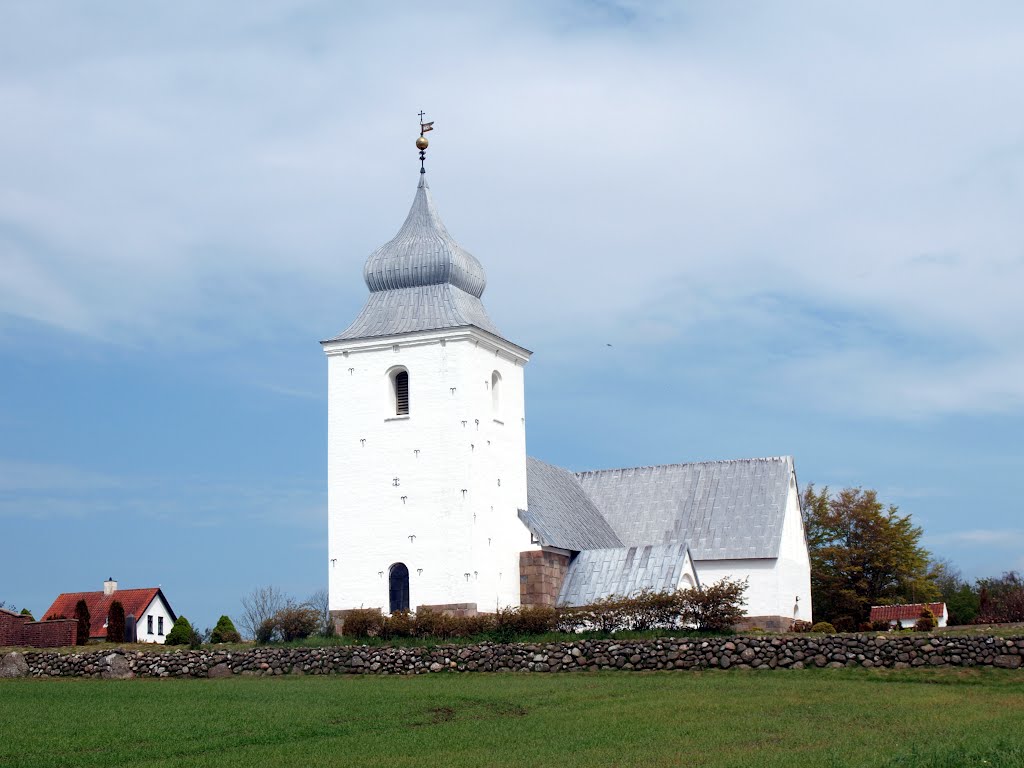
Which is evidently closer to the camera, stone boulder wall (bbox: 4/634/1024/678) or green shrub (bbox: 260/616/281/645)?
stone boulder wall (bbox: 4/634/1024/678)

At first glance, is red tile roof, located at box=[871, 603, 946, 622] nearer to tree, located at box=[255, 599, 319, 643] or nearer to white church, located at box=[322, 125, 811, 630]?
white church, located at box=[322, 125, 811, 630]

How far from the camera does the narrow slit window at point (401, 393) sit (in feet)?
127

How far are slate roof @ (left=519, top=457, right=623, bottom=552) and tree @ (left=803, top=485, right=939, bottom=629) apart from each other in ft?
34.6

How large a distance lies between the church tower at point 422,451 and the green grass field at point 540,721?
8.78 metres

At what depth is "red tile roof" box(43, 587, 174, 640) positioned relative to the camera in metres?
57.2

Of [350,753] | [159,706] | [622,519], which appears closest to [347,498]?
[622,519]

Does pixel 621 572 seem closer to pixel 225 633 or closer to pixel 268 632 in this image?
pixel 268 632

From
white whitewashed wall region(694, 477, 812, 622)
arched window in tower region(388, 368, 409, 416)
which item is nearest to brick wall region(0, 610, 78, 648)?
arched window in tower region(388, 368, 409, 416)

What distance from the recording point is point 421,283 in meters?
40.1

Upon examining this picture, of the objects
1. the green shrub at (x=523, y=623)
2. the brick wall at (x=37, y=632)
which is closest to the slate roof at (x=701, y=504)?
the green shrub at (x=523, y=623)

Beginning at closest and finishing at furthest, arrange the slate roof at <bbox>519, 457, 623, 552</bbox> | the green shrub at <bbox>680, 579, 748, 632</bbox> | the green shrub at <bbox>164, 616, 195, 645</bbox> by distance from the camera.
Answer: the green shrub at <bbox>680, 579, 748, 632</bbox>, the green shrub at <bbox>164, 616, 195, 645</bbox>, the slate roof at <bbox>519, 457, 623, 552</bbox>

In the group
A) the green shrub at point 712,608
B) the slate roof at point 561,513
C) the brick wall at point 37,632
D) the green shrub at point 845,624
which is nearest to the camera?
the green shrub at point 712,608

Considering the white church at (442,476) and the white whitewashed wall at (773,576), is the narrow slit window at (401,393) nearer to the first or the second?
the white church at (442,476)

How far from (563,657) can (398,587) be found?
8.86 metres
